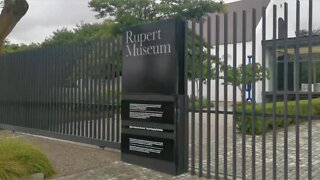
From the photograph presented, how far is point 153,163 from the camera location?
7.04 meters

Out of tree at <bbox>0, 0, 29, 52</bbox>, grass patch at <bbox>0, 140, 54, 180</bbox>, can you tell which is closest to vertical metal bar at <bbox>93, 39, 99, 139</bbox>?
grass patch at <bbox>0, 140, 54, 180</bbox>

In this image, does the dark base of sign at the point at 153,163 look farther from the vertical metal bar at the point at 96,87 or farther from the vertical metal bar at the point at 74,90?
the vertical metal bar at the point at 74,90

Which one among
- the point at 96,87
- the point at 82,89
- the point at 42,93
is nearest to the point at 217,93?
the point at 96,87

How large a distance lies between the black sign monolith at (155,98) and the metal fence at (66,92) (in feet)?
2.35

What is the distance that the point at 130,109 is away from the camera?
7.55 metres

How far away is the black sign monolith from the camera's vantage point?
265 inches

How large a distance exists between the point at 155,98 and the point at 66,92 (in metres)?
3.74

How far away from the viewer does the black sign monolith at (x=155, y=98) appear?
6.73 metres

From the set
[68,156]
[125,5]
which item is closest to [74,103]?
[68,156]

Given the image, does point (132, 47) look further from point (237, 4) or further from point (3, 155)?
point (237, 4)

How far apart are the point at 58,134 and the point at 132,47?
12.7 ft

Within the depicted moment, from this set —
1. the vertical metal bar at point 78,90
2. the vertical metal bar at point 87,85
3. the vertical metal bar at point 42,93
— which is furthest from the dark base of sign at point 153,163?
the vertical metal bar at point 42,93

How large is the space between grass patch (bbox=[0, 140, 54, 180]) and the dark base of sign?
1501 mm

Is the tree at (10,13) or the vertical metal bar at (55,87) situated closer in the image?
the tree at (10,13)
